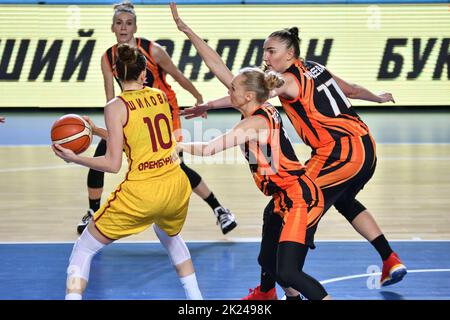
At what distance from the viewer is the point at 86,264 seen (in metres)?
4.60

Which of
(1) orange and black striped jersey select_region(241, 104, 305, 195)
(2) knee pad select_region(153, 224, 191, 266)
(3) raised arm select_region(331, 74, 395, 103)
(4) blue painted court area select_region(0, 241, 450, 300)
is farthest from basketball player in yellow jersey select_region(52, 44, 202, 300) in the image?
(3) raised arm select_region(331, 74, 395, 103)

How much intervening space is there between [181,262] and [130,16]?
2.62m

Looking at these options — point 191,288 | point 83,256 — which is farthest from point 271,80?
point 83,256

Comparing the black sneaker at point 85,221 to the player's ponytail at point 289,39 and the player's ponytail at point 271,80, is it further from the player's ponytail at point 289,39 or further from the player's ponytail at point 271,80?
the player's ponytail at point 271,80

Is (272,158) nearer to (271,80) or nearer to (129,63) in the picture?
(271,80)

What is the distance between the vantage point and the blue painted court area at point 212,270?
538 cm

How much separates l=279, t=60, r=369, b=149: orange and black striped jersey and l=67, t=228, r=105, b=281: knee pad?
141 cm

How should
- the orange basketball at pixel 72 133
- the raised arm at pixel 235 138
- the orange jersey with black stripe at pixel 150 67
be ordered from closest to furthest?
1. the raised arm at pixel 235 138
2. the orange basketball at pixel 72 133
3. the orange jersey with black stripe at pixel 150 67

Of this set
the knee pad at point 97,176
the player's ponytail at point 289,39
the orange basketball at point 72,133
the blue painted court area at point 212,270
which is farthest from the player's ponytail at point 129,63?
the knee pad at point 97,176

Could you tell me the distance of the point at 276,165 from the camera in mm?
4629

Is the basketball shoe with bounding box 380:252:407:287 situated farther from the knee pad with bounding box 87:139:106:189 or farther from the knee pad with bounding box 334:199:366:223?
the knee pad with bounding box 87:139:106:189

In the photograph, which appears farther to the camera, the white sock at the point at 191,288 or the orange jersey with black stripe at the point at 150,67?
the orange jersey with black stripe at the point at 150,67

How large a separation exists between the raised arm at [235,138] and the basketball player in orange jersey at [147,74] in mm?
1957

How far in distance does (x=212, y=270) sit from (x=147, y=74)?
6.13 feet
